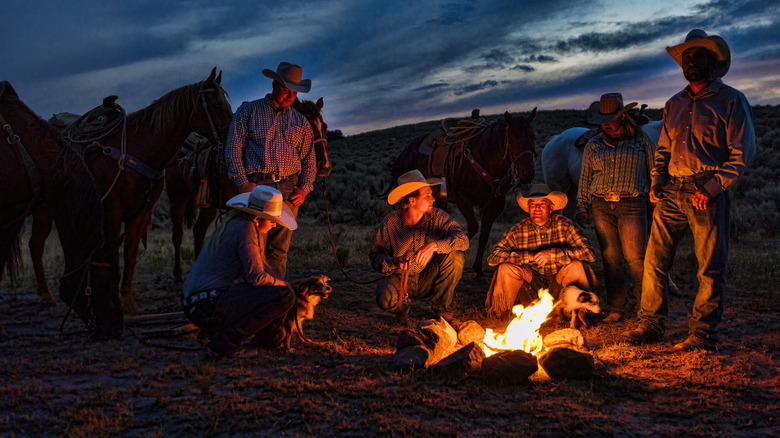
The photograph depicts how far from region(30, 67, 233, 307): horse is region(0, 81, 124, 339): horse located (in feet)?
2.56

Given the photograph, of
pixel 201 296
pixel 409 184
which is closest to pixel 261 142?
pixel 409 184

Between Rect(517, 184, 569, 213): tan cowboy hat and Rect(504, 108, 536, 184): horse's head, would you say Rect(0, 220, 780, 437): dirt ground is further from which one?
Rect(504, 108, 536, 184): horse's head

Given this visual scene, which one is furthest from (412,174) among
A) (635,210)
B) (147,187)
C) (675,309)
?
(675,309)

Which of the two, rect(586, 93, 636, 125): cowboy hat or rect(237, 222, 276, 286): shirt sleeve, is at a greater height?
rect(586, 93, 636, 125): cowboy hat

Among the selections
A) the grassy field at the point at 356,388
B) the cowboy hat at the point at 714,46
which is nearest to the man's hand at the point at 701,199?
the cowboy hat at the point at 714,46

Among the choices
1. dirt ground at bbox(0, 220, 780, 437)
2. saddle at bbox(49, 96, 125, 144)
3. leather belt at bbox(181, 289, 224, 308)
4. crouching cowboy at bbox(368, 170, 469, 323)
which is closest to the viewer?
dirt ground at bbox(0, 220, 780, 437)

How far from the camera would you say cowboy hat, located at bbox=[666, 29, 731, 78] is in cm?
457

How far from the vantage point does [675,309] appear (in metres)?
6.47

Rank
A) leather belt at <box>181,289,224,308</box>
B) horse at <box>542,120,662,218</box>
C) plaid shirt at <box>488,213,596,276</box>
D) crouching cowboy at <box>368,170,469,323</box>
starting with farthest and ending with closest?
horse at <box>542,120,662,218</box> < crouching cowboy at <box>368,170,469,323</box> < plaid shirt at <box>488,213,596,276</box> < leather belt at <box>181,289,224,308</box>

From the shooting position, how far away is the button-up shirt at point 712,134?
4.43 metres

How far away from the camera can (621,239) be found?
5.84 metres

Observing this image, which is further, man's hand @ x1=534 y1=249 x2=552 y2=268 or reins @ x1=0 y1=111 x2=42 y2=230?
man's hand @ x1=534 y1=249 x2=552 y2=268

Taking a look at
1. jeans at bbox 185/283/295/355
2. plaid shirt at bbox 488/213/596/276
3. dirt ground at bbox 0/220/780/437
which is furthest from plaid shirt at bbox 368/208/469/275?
jeans at bbox 185/283/295/355

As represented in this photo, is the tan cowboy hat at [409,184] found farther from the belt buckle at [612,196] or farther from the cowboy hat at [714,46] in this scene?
the cowboy hat at [714,46]
